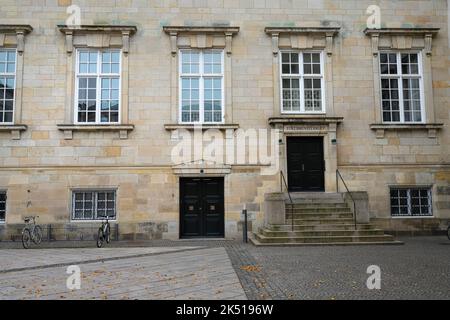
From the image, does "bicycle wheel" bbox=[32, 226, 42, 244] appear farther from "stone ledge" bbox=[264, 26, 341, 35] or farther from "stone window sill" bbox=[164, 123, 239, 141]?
"stone ledge" bbox=[264, 26, 341, 35]

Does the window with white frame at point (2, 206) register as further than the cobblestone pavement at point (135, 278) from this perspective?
Yes

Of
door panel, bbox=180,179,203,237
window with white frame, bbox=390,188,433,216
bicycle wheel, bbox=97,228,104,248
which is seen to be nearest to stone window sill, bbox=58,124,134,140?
door panel, bbox=180,179,203,237

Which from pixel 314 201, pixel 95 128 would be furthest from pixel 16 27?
pixel 314 201

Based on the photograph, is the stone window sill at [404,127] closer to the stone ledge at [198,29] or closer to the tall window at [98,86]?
the stone ledge at [198,29]

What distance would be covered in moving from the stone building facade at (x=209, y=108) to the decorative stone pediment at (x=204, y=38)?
0.06 metres

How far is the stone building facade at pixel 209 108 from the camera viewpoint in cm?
1584

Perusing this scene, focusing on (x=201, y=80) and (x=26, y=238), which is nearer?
(x=26, y=238)

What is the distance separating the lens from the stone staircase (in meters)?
13.3

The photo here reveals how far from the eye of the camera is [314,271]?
871cm

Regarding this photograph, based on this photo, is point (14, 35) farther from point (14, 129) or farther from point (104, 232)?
point (104, 232)

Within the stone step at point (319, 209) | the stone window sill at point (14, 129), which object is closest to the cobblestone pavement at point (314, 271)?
the stone step at point (319, 209)

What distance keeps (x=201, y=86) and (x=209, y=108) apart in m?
0.88

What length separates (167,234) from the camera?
15734mm
